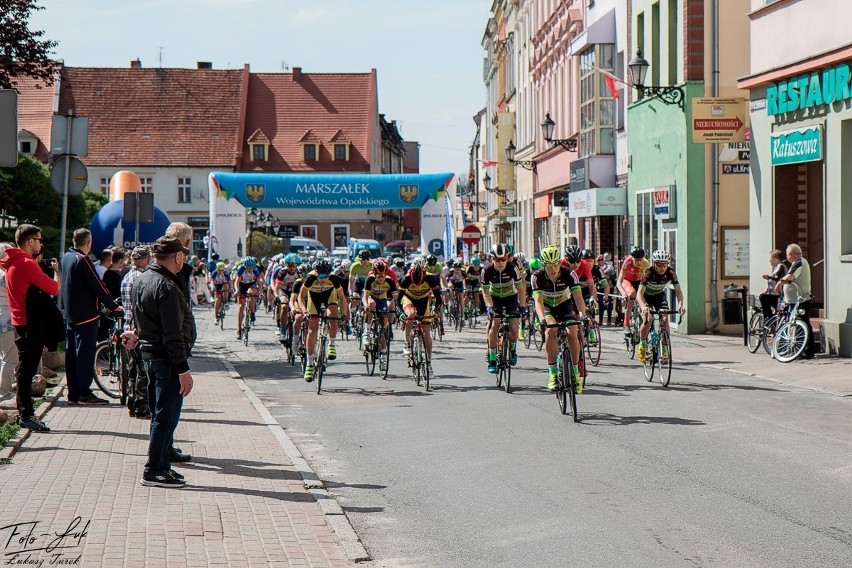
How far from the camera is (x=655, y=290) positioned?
17.6 metres

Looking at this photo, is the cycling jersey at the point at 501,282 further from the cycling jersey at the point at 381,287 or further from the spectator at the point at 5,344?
the spectator at the point at 5,344

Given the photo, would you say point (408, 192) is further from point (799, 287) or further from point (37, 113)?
point (37, 113)

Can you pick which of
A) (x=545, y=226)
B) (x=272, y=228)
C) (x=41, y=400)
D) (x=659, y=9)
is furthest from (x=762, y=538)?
(x=272, y=228)

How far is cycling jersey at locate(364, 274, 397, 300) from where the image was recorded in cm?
1908

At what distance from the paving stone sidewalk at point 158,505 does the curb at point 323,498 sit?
32mm

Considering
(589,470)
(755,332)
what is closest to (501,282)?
(755,332)

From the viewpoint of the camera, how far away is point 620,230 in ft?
121

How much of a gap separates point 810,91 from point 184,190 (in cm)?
7249

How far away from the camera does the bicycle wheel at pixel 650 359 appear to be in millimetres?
17344

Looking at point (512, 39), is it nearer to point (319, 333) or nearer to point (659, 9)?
point (659, 9)

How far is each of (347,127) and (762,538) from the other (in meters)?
91.0

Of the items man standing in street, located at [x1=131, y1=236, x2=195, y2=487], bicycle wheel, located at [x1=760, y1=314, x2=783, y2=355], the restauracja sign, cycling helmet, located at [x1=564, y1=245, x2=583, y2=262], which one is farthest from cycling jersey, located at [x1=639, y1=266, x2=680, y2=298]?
man standing in street, located at [x1=131, y1=236, x2=195, y2=487]

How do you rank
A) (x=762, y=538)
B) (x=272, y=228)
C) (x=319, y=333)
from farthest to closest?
1. (x=272, y=228)
2. (x=319, y=333)
3. (x=762, y=538)

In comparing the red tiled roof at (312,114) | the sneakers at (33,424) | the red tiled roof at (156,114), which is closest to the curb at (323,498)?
the sneakers at (33,424)
